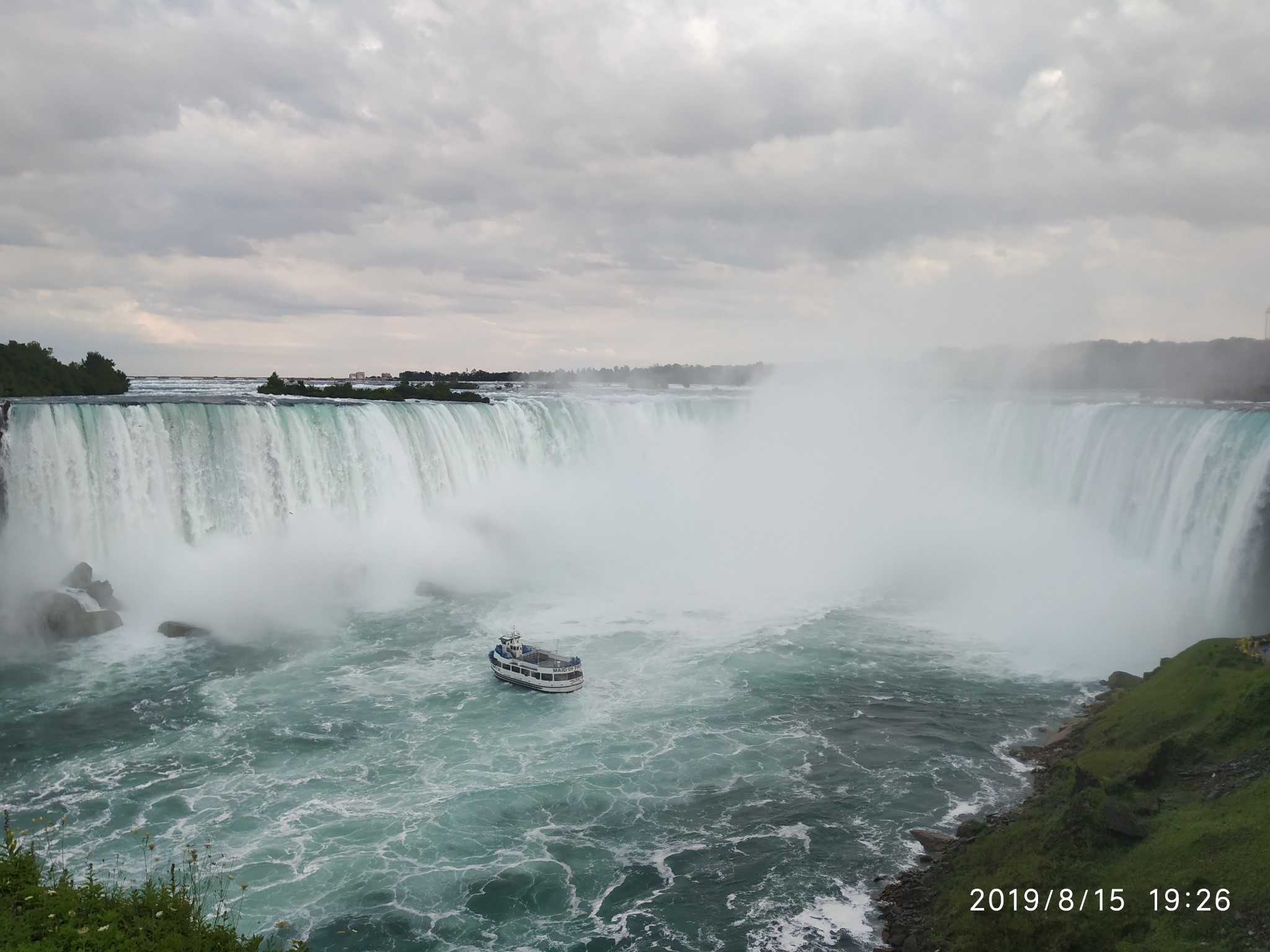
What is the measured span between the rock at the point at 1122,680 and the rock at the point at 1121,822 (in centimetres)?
829

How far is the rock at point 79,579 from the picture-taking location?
25430mm

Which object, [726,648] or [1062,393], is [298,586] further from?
[1062,393]

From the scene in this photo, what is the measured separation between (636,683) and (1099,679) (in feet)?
39.5

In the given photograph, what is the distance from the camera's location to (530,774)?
1684 cm

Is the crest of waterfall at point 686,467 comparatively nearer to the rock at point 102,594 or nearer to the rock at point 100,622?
the rock at point 102,594

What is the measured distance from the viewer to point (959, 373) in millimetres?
55812

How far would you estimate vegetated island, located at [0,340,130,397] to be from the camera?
125ft

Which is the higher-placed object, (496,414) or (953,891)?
(496,414)

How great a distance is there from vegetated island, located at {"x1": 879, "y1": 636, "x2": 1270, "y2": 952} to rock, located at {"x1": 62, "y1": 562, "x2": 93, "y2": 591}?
24.5 metres

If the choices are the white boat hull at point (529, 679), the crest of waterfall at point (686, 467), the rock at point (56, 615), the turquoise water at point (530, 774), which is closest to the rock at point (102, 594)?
the rock at point (56, 615)

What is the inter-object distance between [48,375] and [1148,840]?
47.6m

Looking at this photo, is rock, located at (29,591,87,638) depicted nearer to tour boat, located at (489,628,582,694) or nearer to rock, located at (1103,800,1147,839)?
tour boat, located at (489,628,582,694)

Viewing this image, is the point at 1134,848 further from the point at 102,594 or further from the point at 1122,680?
the point at 102,594

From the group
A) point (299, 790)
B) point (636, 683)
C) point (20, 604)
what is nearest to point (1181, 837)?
point (636, 683)
